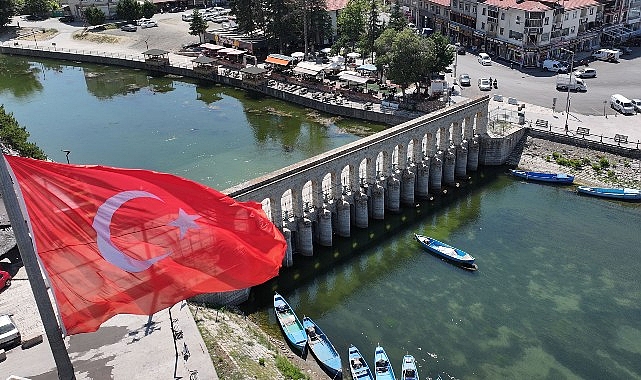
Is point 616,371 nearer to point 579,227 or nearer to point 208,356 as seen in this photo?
point 579,227

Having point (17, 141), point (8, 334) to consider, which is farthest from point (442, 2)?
point (8, 334)

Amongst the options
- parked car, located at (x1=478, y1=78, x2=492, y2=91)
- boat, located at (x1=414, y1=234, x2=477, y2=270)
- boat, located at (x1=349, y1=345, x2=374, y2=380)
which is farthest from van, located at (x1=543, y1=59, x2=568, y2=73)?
boat, located at (x1=349, y1=345, x2=374, y2=380)

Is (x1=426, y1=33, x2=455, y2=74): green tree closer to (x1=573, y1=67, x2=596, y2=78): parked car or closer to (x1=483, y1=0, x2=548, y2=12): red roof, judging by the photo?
(x1=483, y1=0, x2=548, y2=12): red roof

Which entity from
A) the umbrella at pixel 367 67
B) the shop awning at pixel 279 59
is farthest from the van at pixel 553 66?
the shop awning at pixel 279 59

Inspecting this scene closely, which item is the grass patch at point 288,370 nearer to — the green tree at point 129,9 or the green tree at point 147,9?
the green tree at point 129,9

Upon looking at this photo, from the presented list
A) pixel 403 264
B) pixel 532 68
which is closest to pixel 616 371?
pixel 403 264

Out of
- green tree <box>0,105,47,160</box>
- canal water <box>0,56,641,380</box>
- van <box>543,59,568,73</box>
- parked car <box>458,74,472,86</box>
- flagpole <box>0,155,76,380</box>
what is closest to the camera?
flagpole <box>0,155,76,380</box>

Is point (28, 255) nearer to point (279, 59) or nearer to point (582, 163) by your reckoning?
point (582, 163)
